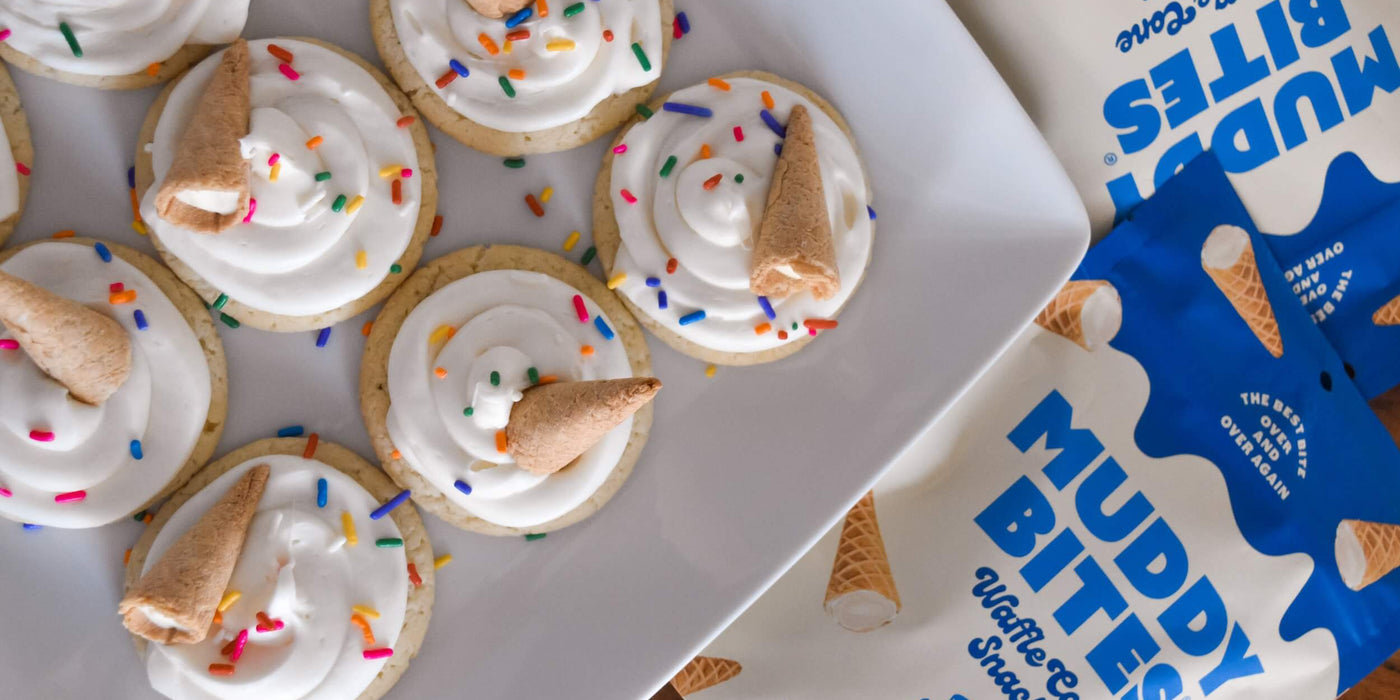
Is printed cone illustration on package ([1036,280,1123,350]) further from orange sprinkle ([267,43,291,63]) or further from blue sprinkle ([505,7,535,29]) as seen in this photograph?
orange sprinkle ([267,43,291,63])

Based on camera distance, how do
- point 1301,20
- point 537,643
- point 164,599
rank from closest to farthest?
point 164,599, point 537,643, point 1301,20

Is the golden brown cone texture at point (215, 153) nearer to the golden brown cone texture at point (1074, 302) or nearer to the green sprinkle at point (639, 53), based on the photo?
the green sprinkle at point (639, 53)

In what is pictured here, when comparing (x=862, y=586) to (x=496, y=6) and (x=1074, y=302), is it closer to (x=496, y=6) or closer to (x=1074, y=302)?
Result: (x=1074, y=302)

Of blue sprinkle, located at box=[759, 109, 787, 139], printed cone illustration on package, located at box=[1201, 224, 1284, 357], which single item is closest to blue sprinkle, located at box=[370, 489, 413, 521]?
blue sprinkle, located at box=[759, 109, 787, 139]

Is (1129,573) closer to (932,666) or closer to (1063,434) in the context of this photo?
(1063,434)

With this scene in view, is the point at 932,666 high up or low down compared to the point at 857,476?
down

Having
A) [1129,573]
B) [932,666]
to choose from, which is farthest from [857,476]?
[1129,573]
